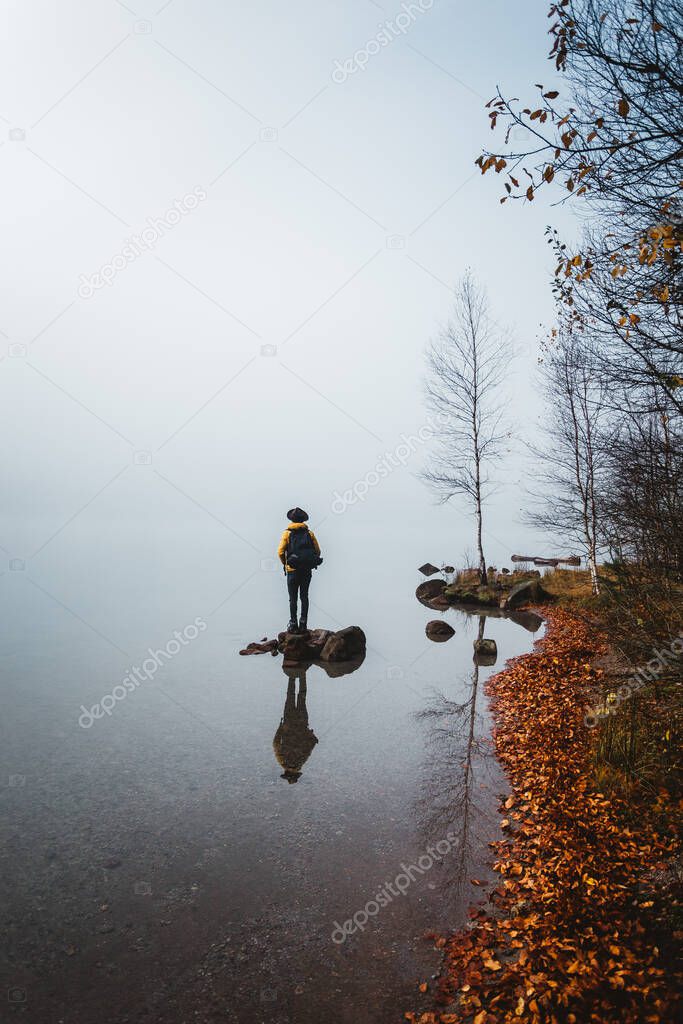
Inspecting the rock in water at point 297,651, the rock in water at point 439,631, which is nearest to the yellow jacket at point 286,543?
the rock in water at point 297,651

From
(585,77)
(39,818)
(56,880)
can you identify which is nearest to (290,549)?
(39,818)

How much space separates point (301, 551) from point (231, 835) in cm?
798

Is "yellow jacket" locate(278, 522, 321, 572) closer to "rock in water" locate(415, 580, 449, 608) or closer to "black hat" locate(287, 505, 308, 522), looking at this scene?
"black hat" locate(287, 505, 308, 522)

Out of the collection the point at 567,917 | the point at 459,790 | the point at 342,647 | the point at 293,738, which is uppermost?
the point at 342,647

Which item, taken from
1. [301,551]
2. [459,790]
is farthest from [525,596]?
[459,790]

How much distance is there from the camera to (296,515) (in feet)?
44.8

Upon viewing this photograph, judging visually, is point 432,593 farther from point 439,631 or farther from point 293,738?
point 293,738

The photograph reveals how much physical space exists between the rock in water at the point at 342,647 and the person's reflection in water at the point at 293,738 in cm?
250

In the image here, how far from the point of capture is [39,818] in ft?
20.1

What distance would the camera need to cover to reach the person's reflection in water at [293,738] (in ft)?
25.0

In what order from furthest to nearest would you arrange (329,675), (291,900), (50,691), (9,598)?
(9,598), (329,675), (50,691), (291,900)

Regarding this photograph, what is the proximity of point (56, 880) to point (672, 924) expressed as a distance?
5.19 meters

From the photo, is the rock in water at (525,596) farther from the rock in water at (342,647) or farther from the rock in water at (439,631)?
the rock in water at (342,647)

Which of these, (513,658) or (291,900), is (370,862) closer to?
(291,900)
